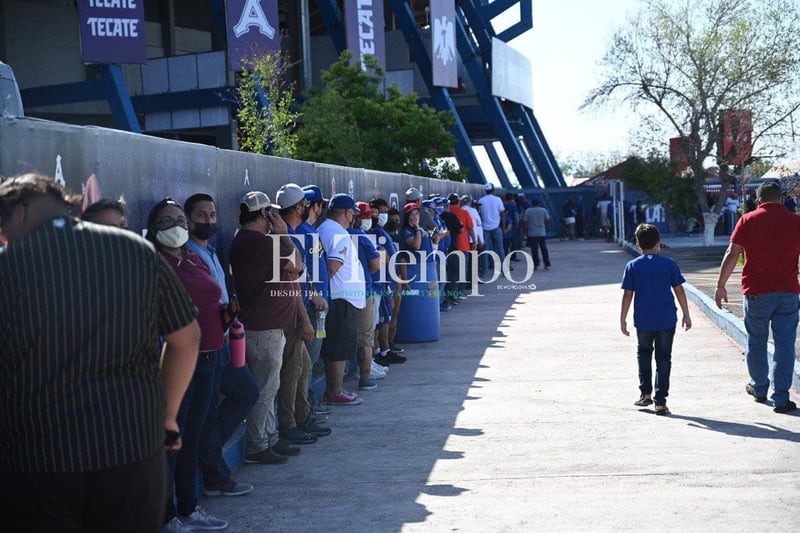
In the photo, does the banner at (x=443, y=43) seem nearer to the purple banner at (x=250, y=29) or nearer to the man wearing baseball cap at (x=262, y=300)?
the purple banner at (x=250, y=29)

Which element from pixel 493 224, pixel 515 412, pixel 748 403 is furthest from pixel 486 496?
pixel 493 224

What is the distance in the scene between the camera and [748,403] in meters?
9.80

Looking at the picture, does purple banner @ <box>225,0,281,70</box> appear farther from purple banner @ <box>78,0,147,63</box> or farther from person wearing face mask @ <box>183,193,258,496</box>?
person wearing face mask @ <box>183,193,258,496</box>

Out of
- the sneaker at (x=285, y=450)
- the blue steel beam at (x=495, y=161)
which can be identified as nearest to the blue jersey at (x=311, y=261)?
the sneaker at (x=285, y=450)

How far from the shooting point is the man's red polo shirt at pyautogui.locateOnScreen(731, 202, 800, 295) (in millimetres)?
9359

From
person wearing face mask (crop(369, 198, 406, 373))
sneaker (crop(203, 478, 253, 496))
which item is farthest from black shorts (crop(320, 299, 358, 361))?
sneaker (crop(203, 478, 253, 496))

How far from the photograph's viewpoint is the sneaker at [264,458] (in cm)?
820

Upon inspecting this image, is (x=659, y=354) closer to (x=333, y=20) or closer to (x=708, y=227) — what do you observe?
(x=708, y=227)

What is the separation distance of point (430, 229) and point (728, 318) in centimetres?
421

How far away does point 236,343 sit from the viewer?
279 inches

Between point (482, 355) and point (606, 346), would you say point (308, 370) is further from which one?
point (606, 346)

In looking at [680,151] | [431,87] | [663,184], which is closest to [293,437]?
[680,151]

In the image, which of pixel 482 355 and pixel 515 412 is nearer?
pixel 515 412

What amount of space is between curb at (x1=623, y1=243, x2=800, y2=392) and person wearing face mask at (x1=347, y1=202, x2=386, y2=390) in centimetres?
385
